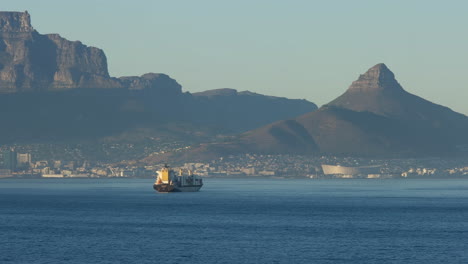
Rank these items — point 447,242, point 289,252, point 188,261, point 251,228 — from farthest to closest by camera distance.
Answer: point 251,228 < point 447,242 < point 289,252 < point 188,261

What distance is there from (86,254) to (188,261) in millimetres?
16768

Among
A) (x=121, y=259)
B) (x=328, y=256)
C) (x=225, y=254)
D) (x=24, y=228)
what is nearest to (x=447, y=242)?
(x=328, y=256)

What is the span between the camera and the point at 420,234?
18562cm

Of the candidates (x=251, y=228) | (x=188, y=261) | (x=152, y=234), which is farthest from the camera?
(x=251, y=228)

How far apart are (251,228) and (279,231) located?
27.5 ft

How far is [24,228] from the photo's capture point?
19825 cm

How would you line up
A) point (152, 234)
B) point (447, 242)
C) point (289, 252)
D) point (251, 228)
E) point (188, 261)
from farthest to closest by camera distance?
point (251, 228) < point (152, 234) < point (447, 242) < point (289, 252) < point (188, 261)

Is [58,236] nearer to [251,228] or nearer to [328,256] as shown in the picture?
Answer: [251,228]

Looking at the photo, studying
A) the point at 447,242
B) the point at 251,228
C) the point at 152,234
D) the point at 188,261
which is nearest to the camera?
the point at 188,261

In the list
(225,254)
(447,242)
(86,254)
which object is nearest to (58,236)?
(86,254)

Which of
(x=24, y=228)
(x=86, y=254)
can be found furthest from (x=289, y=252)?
(x=24, y=228)

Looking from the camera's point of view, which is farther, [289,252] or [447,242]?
[447,242]

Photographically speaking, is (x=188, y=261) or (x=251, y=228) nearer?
(x=188, y=261)

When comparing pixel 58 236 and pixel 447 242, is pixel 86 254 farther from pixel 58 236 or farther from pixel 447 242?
pixel 447 242
